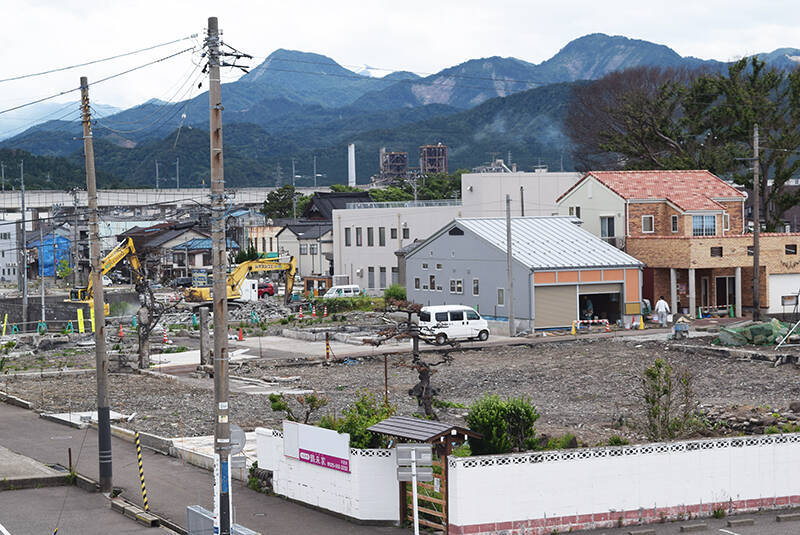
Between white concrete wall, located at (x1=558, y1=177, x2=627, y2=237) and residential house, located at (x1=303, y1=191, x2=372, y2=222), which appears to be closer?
white concrete wall, located at (x1=558, y1=177, x2=627, y2=237)

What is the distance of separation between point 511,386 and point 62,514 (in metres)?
17.3

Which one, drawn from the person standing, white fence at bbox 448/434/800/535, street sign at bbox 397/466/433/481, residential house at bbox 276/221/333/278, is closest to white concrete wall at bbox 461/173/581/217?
residential house at bbox 276/221/333/278

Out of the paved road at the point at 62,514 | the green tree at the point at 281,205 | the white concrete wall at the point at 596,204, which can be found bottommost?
the paved road at the point at 62,514

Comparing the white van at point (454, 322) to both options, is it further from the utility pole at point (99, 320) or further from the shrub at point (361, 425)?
the shrub at point (361, 425)

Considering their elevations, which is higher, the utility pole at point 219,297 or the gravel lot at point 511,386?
the utility pole at point 219,297

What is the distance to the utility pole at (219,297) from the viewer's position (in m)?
16.7

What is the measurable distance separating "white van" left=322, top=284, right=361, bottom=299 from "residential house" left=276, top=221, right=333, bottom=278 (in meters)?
14.1

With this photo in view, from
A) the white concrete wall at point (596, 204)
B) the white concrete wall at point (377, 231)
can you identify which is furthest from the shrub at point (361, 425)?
the white concrete wall at point (377, 231)

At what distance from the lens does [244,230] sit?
4264 inches

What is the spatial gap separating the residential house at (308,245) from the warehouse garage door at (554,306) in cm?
4035

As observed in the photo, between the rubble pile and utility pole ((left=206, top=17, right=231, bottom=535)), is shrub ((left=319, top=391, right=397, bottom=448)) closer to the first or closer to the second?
utility pole ((left=206, top=17, right=231, bottom=535))

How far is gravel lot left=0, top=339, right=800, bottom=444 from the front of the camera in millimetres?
28922

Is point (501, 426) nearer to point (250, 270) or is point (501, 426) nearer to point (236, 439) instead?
point (236, 439)

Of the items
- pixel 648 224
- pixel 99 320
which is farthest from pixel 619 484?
pixel 648 224
